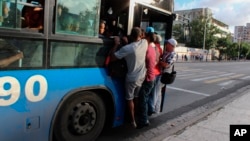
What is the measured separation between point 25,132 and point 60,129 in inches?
27.2

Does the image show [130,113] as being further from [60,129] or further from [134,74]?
[60,129]

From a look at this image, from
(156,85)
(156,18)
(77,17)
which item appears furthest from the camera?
(156,18)

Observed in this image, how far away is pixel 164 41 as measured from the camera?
271 inches

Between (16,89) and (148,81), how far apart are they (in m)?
2.67

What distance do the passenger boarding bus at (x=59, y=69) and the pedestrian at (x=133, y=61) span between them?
144mm

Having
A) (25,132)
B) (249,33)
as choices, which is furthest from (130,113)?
(249,33)

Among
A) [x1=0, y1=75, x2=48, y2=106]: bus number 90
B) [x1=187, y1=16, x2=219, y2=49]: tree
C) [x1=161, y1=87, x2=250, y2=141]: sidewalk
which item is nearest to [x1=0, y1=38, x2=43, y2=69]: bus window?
[x1=0, y1=75, x2=48, y2=106]: bus number 90

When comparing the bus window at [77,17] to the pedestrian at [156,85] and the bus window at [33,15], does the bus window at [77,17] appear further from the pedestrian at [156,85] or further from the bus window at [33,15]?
the pedestrian at [156,85]

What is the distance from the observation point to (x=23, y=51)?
11.8 feet

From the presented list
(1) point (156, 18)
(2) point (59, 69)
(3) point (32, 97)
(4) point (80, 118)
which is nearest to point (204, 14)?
(1) point (156, 18)

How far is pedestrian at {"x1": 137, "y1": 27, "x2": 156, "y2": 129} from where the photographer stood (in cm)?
558

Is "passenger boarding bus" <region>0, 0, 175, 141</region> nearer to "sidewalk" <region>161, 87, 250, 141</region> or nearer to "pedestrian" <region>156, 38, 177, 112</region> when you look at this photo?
"pedestrian" <region>156, 38, 177, 112</region>

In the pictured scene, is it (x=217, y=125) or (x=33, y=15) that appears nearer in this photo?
(x=33, y=15)

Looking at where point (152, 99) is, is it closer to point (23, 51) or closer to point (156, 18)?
point (156, 18)
